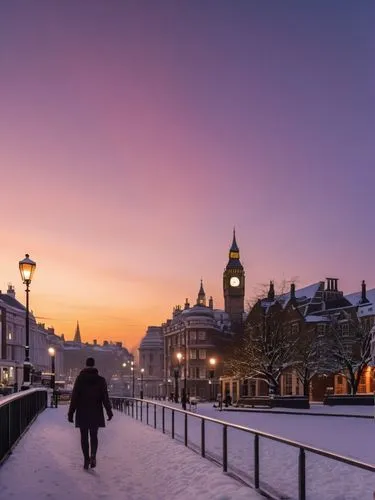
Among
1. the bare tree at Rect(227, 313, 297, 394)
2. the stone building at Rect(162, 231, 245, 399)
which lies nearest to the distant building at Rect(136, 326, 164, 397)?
the stone building at Rect(162, 231, 245, 399)

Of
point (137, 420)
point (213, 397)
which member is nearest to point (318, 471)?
point (137, 420)

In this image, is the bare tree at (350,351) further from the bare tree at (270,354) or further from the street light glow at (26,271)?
the street light glow at (26,271)

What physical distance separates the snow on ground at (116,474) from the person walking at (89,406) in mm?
409

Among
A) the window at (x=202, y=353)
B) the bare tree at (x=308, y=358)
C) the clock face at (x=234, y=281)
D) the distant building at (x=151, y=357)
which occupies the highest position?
the clock face at (x=234, y=281)

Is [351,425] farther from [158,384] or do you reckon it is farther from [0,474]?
[158,384]

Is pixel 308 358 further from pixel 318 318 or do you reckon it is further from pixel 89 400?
pixel 89 400

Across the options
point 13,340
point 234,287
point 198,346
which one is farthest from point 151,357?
point 13,340

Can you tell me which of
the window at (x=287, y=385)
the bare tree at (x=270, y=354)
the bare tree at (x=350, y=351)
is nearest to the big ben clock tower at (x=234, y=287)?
the window at (x=287, y=385)

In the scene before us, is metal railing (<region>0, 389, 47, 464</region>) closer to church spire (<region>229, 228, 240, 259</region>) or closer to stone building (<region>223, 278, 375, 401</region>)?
stone building (<region>223, 278, 375, 401</region>)

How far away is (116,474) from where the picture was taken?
11297 millimetres

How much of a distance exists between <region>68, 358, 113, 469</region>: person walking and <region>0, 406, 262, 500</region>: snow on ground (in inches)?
16.1

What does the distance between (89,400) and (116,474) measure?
142cm

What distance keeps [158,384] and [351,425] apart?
445 feet

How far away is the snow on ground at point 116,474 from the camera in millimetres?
9406
